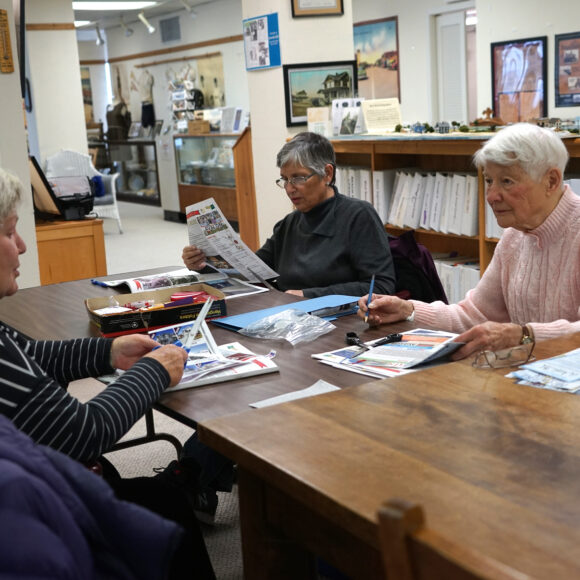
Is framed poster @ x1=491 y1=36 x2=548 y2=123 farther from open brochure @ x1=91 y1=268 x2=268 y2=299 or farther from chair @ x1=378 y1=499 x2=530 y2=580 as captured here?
chair @ x1=378 y1=499 x2=530 y2=580

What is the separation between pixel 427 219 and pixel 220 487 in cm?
234

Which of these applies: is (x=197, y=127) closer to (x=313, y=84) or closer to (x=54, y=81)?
(x=54, y=81)

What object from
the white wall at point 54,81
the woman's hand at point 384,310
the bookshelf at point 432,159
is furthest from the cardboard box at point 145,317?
the white wall at point 54,81

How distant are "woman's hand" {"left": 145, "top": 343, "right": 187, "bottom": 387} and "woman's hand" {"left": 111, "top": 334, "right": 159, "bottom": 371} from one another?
0.40 feet

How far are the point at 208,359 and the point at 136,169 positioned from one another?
11.8m

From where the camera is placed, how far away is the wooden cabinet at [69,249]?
5.56m

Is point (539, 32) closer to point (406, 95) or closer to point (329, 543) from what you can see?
point (406, 95)

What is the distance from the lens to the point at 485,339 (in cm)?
199

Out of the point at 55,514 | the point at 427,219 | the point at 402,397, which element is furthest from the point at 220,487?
the point at 427,219

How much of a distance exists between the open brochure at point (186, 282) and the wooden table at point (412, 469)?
54.8 inches

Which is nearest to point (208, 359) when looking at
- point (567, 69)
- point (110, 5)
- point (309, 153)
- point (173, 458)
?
point (309, 153)

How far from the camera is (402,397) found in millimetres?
1670

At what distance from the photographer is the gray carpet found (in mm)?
2737

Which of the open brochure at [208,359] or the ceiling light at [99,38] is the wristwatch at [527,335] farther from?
the ceiling light at [99,38]
